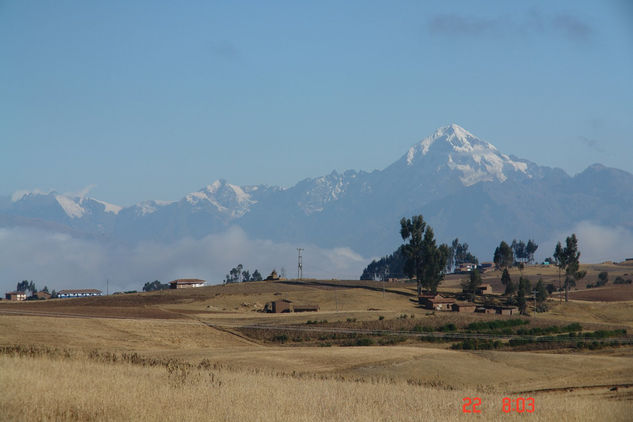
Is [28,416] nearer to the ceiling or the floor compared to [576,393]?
nearer to the ceiling

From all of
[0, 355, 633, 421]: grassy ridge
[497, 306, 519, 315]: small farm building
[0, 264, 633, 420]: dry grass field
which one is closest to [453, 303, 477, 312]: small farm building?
[497, 306, 519, 315]: small farm building

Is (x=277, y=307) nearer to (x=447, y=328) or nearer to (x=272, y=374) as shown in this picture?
(x=447, y=328)

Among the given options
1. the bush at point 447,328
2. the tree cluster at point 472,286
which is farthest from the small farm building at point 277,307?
the tree cluster at point 472,286

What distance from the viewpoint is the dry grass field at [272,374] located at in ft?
85.6

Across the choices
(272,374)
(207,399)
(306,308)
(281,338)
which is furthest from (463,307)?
(207,399)

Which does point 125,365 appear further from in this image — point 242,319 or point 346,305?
point 346,305

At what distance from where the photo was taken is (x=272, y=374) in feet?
139

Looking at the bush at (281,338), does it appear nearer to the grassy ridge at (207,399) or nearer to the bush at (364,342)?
the bush at (364,342)

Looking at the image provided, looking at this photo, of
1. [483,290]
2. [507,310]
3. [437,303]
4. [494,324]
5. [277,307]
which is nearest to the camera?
[494,324]

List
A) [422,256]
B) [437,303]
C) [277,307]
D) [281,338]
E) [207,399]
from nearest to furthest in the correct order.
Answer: [207,399] < [281,338] < [277,307] < [437,303] < [422,256]

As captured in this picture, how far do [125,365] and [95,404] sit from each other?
43.6ft

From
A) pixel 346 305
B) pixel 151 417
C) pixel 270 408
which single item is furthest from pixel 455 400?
pixel 346 305

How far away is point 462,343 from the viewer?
82812 mm

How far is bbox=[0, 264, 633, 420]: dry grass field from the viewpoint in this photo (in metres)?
26.1
